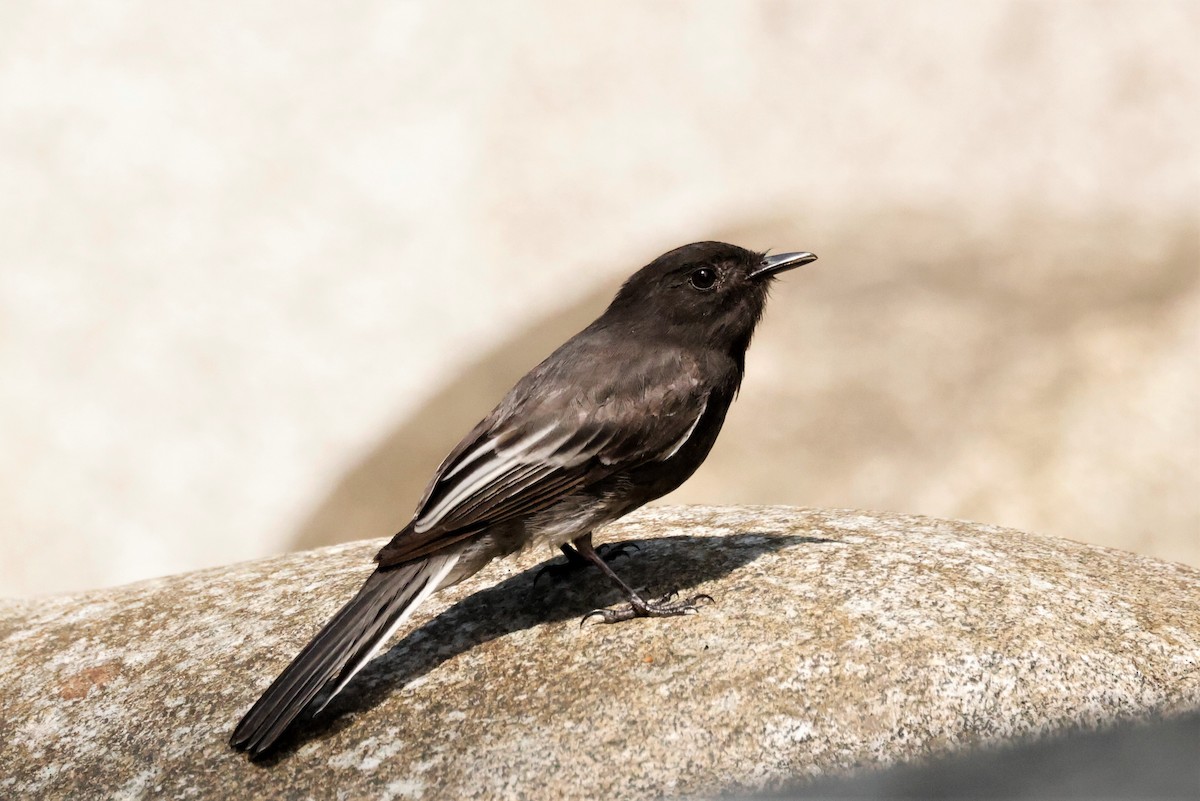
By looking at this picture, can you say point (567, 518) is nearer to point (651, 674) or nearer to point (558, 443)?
point (558, 443)

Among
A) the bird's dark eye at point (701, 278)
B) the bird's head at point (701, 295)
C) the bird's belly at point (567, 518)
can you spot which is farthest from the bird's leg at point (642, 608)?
the bird's dark eye at point (701, 278)

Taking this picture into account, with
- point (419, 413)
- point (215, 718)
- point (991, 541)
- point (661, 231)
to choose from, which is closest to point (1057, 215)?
point (661, 231)

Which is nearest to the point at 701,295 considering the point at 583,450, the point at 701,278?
the point at 701,278

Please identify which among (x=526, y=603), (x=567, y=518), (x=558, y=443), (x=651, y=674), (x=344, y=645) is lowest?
(x=344, y=645)

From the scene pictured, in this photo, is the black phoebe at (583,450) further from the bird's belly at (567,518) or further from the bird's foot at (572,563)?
the bird's foot at (572,563)

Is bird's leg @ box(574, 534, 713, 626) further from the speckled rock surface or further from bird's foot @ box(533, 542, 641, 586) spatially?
bird's foot @ box(533, 542, 641, 586)

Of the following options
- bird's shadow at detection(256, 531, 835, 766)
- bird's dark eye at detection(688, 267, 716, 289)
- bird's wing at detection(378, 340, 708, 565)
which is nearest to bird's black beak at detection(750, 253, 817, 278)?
bird's dark eye at detection(688, 267, 716, 289)
